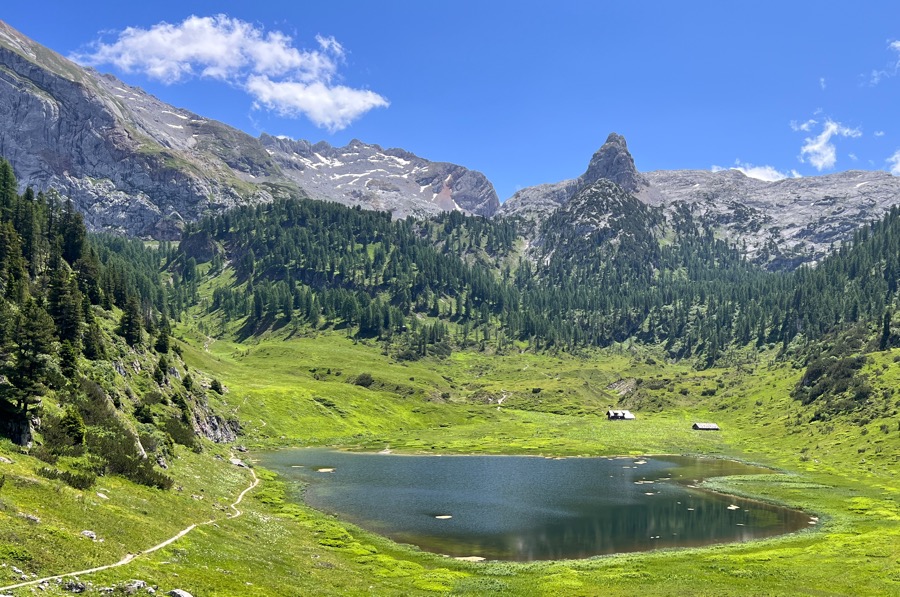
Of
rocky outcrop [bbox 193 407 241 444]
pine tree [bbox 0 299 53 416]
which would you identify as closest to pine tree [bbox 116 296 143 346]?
rocky outcrop [bbox 193 407 241 444]

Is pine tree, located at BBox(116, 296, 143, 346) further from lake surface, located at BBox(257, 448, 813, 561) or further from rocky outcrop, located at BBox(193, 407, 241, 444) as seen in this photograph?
lake surface, located at BBox(257, 448, 813, 561)

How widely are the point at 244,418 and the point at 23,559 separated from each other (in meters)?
145

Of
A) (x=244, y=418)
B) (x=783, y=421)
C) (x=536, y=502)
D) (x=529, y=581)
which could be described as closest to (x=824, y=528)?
(x=536, y=502)

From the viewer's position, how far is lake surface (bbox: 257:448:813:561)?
7850 cm

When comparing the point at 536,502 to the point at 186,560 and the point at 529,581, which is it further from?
the point at 186,560

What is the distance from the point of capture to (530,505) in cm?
9894

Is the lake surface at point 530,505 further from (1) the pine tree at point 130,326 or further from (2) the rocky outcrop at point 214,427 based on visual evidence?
(1) the pine tree at point 130,326

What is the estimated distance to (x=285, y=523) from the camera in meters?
75.3

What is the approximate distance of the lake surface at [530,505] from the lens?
78500 millimetres

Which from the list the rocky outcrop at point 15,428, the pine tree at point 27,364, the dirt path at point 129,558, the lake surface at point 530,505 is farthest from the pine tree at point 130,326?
the rocky outcrop at point 15,428

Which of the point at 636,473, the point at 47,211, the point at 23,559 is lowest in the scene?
the point at 636,473

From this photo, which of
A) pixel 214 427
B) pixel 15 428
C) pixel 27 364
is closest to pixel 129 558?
pixel 15 428

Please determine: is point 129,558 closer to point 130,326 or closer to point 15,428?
point 15,428

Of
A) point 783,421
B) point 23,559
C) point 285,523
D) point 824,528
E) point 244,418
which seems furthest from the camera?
point 783,421
